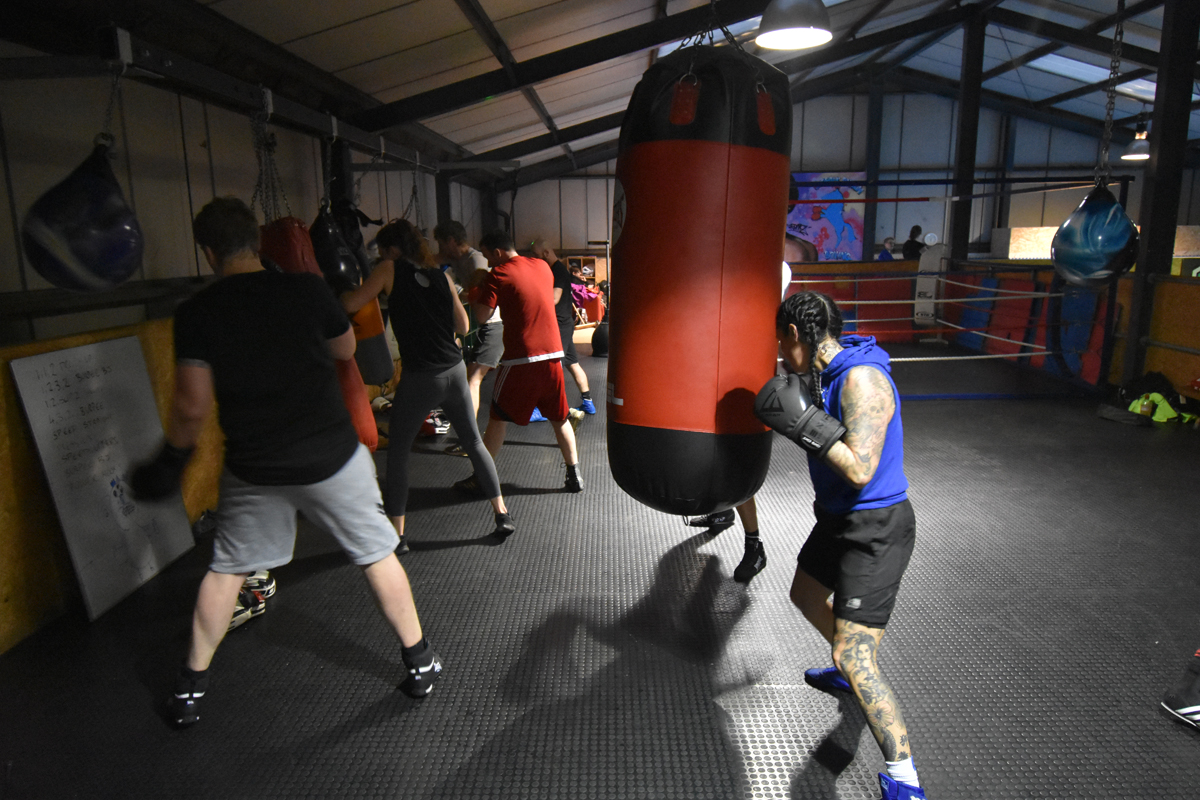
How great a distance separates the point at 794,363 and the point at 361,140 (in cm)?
340

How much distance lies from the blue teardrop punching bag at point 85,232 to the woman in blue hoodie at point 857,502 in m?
1.95

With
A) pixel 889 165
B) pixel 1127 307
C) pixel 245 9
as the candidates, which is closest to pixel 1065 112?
pixel 889 165

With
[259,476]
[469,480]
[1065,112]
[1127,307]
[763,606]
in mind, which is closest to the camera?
[259,476]

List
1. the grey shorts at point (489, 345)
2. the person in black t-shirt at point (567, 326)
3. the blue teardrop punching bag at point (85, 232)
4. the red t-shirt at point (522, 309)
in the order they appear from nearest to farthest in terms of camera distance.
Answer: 1. the blue teardrop punching bag at point (85, 232)
2. the red t-shirt at point (522, 309)
3. the grey shorts at point (489, 345)
4. the person in black t-shirt at point (567, 326)

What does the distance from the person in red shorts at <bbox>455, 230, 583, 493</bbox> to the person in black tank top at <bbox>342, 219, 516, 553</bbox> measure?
0.55 metres

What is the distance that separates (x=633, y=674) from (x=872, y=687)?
0.79 m

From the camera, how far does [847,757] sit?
5.84 feet

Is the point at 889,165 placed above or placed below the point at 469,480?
above

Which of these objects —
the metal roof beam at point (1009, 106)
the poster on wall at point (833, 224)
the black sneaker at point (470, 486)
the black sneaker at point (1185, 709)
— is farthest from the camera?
the poster on wall at point (833, 224)

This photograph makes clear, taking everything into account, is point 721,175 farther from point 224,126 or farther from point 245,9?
point 224,126

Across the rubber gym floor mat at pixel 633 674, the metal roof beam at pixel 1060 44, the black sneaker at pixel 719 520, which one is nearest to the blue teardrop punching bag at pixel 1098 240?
the rubber gym floor mat at pixel 633 674

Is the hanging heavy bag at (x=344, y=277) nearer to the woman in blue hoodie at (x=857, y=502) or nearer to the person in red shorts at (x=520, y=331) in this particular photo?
the person in red shorts at (x=520, y=331)

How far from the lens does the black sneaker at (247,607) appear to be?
7.82ft

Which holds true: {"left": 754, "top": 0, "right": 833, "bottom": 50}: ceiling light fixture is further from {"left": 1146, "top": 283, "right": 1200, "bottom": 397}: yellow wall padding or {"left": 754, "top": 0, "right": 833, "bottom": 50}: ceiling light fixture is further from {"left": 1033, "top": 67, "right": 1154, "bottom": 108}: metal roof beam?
{"left": 1033, "top": 67, "right": 1154, "bottom": 108}: metal roof beam
